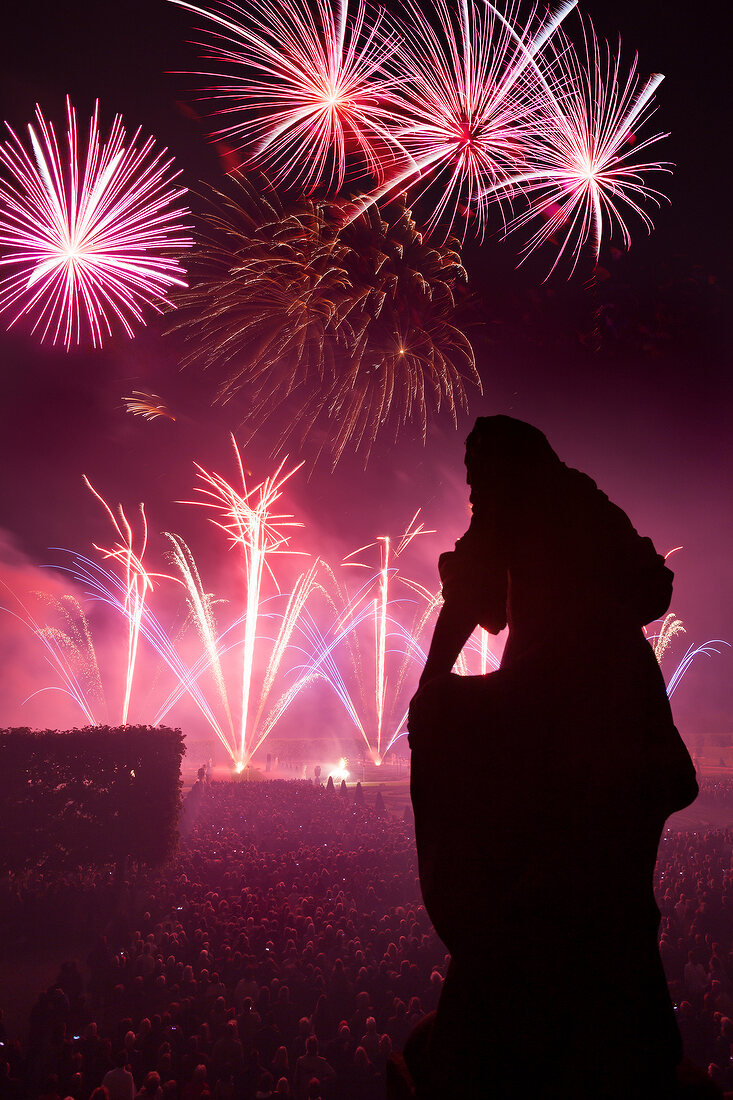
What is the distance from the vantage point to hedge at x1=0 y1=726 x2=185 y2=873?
17859 mm

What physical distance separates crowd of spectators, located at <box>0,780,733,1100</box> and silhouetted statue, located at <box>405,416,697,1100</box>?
5.97m

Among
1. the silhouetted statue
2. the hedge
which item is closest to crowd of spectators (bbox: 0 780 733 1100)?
the hedge

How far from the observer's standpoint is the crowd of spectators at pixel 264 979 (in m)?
7.91

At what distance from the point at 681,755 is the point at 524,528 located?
4.66 feet

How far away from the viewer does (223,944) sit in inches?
452

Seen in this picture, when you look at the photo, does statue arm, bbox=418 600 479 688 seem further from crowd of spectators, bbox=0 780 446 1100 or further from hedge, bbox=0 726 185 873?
hedge, bbox=0 726 185 873

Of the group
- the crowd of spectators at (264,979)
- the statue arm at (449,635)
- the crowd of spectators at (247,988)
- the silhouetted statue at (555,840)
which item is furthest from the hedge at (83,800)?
the statue arm at (449,635)

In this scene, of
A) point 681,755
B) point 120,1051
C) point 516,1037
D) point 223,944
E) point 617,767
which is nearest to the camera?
point 516,1037

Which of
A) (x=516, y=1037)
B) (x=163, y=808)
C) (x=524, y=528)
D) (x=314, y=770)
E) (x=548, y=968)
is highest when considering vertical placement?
(x=524, y=528)

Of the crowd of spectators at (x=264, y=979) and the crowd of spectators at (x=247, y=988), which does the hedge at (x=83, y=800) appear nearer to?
the crowd of spectators at (x=264, y=979)

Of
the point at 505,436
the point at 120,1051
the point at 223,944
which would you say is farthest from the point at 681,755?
the point at 223,944

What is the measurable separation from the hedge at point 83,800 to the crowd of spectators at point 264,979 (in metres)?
1.07

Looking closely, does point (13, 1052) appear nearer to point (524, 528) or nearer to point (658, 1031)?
point (658, 1031)

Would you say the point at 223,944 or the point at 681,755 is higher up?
the point at 681,755
